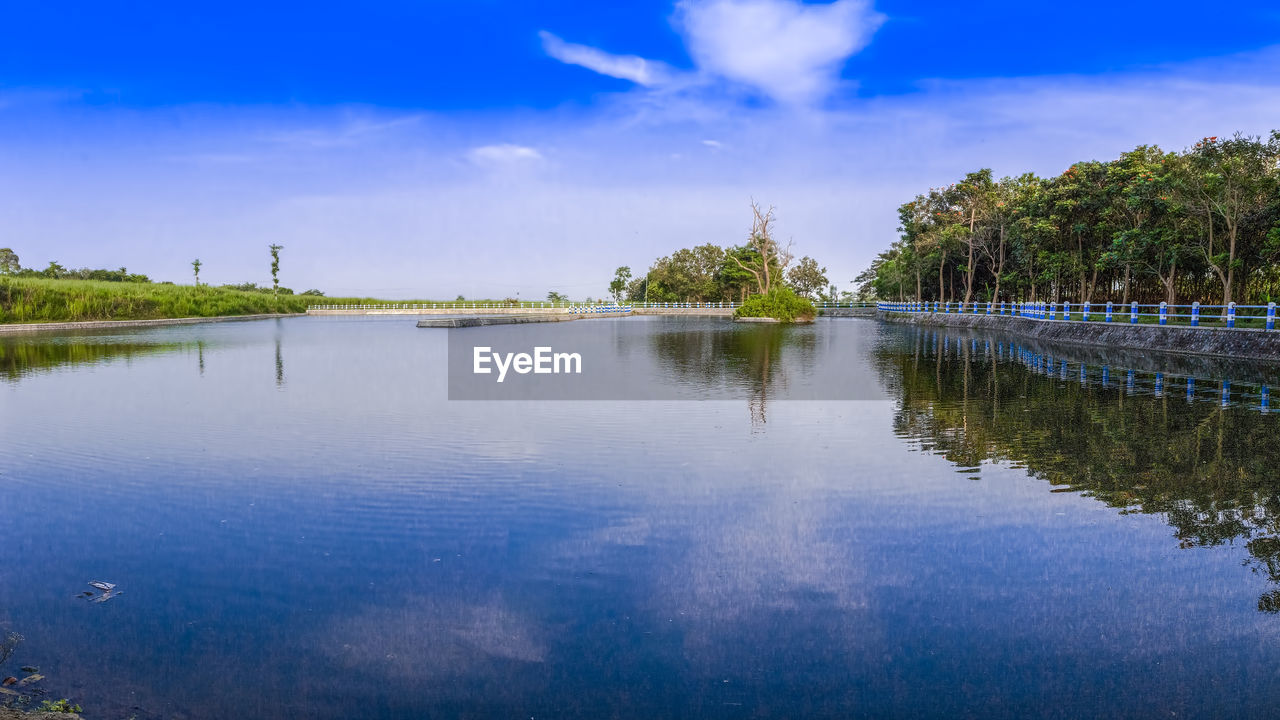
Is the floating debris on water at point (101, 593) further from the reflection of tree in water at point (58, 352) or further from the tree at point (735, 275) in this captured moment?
the tree at point (735, 275)

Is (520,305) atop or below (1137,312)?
atop

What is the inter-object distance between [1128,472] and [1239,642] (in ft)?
14.8

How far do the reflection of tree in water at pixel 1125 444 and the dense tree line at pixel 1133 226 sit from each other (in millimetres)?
14271

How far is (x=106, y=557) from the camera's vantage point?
609cm

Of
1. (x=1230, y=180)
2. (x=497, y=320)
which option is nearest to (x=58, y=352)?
(x=497, y=320)

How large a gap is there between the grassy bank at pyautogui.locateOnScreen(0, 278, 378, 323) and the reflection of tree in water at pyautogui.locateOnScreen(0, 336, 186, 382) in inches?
515

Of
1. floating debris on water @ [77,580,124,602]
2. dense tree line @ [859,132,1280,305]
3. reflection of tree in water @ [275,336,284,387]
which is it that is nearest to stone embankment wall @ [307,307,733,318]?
dense tree line @ [859,132,1280,305]

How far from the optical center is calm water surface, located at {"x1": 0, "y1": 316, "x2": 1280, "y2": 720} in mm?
4188

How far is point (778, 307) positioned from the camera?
58.4 metres

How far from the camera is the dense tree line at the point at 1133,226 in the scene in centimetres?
2719

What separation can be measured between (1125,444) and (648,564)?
24.6 ft

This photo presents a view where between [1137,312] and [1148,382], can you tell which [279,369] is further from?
[1137,312]

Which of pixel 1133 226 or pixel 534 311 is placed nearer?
pixel 1133 226
